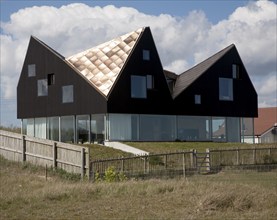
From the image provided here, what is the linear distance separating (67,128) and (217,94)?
1336 cm

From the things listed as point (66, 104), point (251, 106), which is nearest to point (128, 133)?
point (66, 104)

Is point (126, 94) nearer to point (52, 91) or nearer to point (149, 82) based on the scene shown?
point (149, 82)

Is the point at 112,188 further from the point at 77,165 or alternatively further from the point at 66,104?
the point at 66,104

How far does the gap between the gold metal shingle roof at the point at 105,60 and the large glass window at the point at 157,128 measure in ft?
13.9

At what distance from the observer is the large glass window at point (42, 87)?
146 ft

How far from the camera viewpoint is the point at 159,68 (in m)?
43.0

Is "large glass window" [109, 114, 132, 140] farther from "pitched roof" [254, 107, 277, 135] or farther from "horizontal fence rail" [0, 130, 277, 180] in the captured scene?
"pitched roof" [254, 107, 277, 135]

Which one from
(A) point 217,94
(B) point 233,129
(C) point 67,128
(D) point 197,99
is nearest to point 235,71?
(A) point 217,94

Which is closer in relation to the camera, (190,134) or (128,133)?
(128,133)

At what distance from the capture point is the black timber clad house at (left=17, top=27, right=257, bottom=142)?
134ft

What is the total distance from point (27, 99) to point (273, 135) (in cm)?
3335

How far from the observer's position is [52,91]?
4375 cm

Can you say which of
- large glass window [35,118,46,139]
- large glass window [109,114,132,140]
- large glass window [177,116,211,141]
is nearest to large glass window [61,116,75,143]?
large glass window [35,118,46,139]

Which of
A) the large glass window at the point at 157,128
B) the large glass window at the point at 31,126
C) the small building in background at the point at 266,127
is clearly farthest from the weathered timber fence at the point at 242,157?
the small building in background at the point at 266,127
